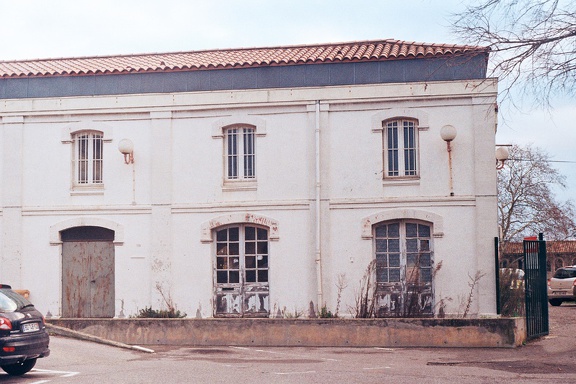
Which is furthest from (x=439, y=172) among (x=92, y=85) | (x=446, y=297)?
(x=92, y=85)

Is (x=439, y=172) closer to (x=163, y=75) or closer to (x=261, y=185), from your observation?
(x=261, y=185)

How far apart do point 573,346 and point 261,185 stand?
816cm

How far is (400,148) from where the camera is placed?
65.4 ft

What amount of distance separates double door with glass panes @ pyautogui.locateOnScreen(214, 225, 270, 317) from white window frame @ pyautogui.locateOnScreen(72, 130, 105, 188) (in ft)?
11.8

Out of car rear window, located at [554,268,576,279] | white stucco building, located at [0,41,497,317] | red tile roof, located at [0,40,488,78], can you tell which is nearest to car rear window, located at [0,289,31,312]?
white stucco building, located at [0,41,497,317]

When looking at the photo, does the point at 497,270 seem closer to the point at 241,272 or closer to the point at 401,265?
the point at 401,265

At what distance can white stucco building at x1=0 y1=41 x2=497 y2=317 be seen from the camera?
1955 cm

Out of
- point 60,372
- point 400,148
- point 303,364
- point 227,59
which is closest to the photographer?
point 60,372

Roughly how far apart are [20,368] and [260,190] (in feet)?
29.2

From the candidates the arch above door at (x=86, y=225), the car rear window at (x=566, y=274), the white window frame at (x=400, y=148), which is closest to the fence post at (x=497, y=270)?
the white window frame at (x=400, y=148)

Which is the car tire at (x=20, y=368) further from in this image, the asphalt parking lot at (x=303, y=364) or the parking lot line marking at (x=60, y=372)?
the parking lot line marking at (x=60, y=372)

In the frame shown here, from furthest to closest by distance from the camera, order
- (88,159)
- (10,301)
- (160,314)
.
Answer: (88,159)
(160,314)
(10,301)

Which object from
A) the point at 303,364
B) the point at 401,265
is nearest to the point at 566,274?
the point at 401,265

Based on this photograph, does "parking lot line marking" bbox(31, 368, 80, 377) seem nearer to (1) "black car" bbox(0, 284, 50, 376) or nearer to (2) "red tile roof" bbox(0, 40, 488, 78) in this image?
(1) "black car" bbox(0, 284, 50, 376)
